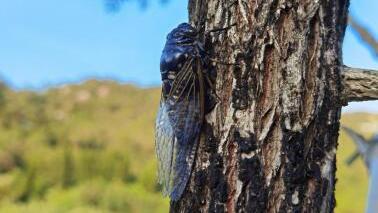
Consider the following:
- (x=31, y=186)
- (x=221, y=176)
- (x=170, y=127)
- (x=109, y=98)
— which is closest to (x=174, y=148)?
(x=170, y=127)

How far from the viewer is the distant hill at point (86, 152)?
773 centimetres

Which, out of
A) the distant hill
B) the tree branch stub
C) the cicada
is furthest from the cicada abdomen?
the distant hill

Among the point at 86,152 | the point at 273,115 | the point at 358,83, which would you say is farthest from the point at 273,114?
the point at 86,152

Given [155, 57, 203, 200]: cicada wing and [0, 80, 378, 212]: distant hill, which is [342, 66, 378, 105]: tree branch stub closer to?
[155, 57, 203, 200]: cicada wing

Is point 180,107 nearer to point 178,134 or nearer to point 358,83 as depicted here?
point 178,134

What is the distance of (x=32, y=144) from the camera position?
10.6 m

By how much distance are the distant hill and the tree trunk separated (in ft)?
13.0

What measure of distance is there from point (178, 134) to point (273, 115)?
0.19 meters

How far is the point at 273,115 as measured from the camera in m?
0.99

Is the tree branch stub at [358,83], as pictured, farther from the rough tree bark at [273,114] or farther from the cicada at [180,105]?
the cicada at [180,105]

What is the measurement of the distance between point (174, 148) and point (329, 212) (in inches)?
10.4

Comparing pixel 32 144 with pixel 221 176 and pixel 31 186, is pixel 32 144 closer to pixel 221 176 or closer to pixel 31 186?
pixel 31 186

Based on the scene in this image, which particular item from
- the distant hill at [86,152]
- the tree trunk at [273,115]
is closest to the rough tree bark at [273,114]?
the tree trunk at [273,115]

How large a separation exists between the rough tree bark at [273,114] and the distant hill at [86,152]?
395 cm
